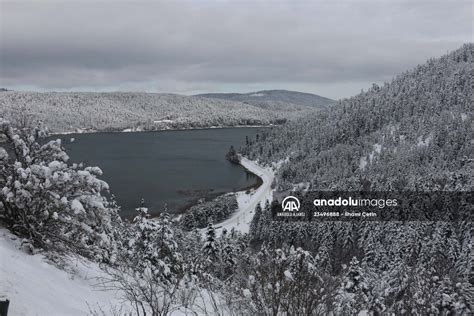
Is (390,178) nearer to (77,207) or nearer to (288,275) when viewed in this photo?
(77,207)

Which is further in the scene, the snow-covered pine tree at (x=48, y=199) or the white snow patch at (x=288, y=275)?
the snow-covered pine tree at (x=48, y=199)

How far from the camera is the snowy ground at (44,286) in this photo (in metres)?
6.49

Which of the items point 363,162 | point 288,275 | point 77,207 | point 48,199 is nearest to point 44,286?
point 77,207

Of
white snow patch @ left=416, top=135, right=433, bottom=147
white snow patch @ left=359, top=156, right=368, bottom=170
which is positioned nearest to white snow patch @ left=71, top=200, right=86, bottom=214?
white snow patch @ left=359, top=156, right=368, bottom=170

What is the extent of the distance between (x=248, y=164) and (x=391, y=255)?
9455 cm

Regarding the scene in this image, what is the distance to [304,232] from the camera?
71125mm

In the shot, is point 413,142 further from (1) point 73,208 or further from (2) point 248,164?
(1) point 73,208

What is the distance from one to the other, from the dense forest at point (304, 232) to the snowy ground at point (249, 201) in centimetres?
377

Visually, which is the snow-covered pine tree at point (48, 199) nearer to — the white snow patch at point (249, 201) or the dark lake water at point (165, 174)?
the white snow patch at point (249, 201)

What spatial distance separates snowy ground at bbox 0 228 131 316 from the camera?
6.49 meters

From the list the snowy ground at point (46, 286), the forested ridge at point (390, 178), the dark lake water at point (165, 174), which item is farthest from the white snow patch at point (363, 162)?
the snowy ground at point (46, 286)

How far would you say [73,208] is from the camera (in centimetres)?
861

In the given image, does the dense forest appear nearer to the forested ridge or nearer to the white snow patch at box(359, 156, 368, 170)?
the forested ridge

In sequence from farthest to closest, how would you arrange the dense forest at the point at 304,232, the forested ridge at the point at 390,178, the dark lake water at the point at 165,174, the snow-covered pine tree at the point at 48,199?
the dark lake water at the point at 165,174, the forested ridge at the point at 390,178, the snow-covered pine tree at the point at 48,199, the dense forest at the point at 304,232
